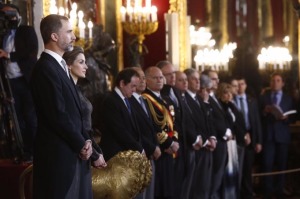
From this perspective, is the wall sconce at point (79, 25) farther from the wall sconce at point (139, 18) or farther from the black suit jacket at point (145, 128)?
the black suit jacket at point (145, 128)

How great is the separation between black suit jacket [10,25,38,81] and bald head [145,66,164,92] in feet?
4.02

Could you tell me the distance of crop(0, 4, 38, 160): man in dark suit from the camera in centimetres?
668

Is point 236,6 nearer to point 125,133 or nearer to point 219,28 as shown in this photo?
point 219,28

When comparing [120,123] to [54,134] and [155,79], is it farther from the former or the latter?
[54,134]

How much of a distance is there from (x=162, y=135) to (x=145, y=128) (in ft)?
1.39

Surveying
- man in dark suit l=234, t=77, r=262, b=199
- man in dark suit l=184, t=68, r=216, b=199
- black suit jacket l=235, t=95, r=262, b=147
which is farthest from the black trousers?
black suit jacket l=235, t=95, r=262, b=147

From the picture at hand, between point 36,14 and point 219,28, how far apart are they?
715 cm

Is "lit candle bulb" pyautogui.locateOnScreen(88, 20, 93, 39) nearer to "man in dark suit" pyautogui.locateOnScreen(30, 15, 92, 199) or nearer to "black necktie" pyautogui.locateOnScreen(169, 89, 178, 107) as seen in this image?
"black necktie" pyautogui.locateOnScreen(169, 89, 178, 107)

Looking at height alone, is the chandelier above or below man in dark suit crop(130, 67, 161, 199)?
above

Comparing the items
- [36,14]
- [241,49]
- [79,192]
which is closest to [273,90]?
[241,49]

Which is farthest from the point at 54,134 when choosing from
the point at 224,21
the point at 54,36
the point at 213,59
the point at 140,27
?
the point at 224,21

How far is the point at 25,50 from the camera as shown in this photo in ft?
22.2

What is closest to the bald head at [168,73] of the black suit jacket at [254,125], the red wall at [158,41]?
the black suit jacket at [254,125]

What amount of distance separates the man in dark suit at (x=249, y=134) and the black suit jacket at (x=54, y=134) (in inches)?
206
